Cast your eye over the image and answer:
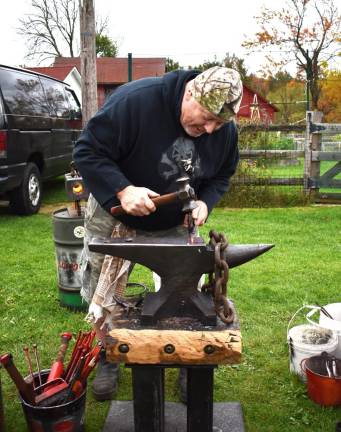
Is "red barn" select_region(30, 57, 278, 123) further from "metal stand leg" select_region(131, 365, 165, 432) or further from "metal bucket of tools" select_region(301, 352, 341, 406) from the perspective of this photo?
"metal stand leg" select_region(131, 365, 165, 432)

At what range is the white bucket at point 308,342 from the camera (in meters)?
3.03

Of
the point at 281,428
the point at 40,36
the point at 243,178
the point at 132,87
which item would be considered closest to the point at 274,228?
the point at 243,178

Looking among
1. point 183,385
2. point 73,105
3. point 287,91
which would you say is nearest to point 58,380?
point 183,385

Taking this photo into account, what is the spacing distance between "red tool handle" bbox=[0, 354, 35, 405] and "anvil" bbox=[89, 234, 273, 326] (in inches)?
30.1

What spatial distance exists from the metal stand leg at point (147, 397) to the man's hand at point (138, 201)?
62 cm

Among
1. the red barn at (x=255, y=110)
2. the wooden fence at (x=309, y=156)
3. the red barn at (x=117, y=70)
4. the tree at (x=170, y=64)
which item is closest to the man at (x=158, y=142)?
the wooden fence at (x=309, y=156)

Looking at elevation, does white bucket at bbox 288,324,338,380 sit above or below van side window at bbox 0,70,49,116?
below

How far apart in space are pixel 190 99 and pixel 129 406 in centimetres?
178

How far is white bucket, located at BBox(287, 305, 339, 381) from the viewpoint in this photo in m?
3.03

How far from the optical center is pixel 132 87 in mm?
2379

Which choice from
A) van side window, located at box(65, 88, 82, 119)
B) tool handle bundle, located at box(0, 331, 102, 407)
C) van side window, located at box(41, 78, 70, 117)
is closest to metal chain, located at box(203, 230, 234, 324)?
tool handle bundle, located at box(0, 331, 102, 407)

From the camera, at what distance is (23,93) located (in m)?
7.11

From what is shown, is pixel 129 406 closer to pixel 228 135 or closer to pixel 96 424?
pixel 96 424

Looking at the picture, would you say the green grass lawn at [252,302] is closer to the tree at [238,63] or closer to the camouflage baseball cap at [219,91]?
the camouflage baseball cap at [219,91]
